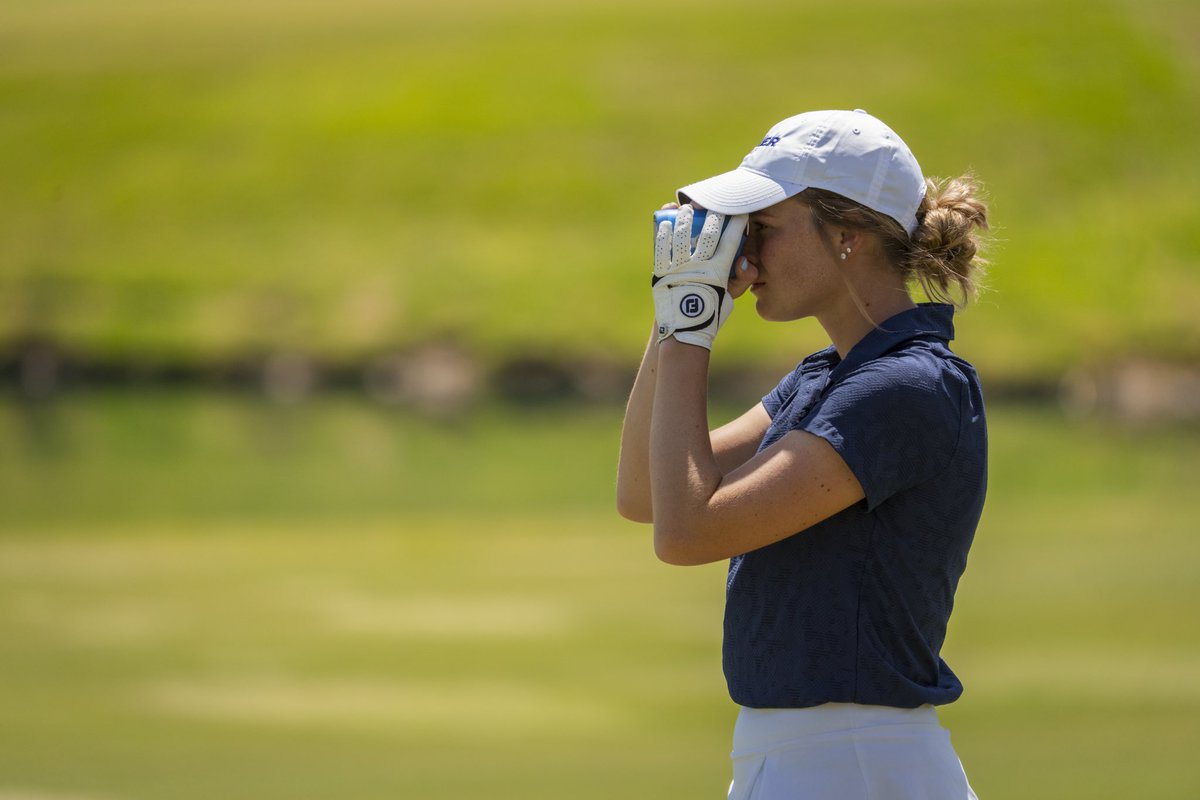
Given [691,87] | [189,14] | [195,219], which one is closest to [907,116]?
[691,87]

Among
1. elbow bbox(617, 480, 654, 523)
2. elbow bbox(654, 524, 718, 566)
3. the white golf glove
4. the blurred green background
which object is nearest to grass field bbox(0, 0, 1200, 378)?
the blurred green background

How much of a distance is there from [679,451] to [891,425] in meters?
0.33

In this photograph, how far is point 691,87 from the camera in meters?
33.8

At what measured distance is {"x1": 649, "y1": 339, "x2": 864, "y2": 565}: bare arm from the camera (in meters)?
2.42

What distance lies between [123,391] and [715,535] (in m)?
20.5

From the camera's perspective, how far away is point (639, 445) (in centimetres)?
280

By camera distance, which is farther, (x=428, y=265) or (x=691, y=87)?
(x=691, y=87)

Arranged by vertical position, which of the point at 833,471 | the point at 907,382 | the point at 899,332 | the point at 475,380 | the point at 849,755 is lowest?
the point at 849,755

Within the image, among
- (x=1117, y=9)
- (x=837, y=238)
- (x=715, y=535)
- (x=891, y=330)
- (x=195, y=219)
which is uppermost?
(x=1117, y=9)

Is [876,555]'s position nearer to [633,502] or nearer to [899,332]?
[899,332]

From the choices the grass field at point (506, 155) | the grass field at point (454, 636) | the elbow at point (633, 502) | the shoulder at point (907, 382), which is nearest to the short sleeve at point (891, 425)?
the shoulder at point (907, 382)

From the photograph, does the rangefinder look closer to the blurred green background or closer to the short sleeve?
the short sleeve

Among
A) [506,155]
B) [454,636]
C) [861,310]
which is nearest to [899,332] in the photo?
[861,310]

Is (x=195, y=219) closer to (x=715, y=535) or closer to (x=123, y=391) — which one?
(x=123, y=391)
